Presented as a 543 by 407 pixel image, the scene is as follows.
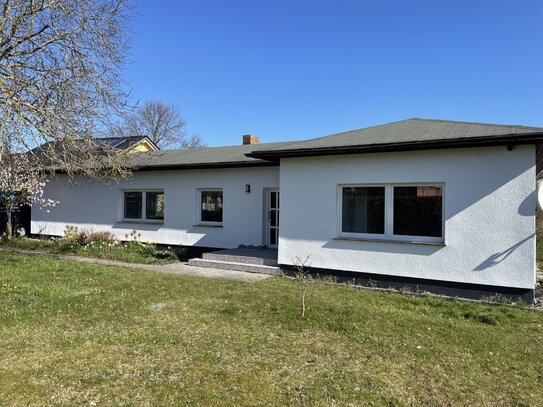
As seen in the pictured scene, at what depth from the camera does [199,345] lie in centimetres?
491

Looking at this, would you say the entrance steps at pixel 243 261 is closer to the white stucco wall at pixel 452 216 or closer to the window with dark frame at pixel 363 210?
the white stucco wall at pixel 452 216

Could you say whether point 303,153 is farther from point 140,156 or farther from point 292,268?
point 140,156

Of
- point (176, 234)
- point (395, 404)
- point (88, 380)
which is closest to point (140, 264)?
point (176, 234)

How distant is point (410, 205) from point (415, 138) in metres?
1.39

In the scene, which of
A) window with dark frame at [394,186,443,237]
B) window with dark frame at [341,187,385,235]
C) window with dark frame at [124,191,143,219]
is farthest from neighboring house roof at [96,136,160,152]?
window with dark frame at [394,186,443,237]

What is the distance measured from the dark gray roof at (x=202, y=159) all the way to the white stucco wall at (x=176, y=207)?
1.10 feet

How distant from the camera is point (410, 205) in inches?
335

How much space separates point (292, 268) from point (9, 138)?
279 inches

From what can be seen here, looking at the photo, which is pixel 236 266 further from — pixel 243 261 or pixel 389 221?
pixel 389 221

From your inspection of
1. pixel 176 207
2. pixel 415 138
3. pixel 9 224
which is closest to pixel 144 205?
pixel 176 207

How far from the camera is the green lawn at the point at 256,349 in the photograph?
12.3 ft

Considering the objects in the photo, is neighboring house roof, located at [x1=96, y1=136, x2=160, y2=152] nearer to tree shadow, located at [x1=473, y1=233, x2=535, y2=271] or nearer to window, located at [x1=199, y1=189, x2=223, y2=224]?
window, located at [x1=199, y1=189, x2=223, y2=224]

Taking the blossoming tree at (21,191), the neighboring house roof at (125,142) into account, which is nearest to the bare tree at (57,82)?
the neighboring house roof at (125,142)

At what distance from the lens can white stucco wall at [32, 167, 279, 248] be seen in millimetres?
12570
